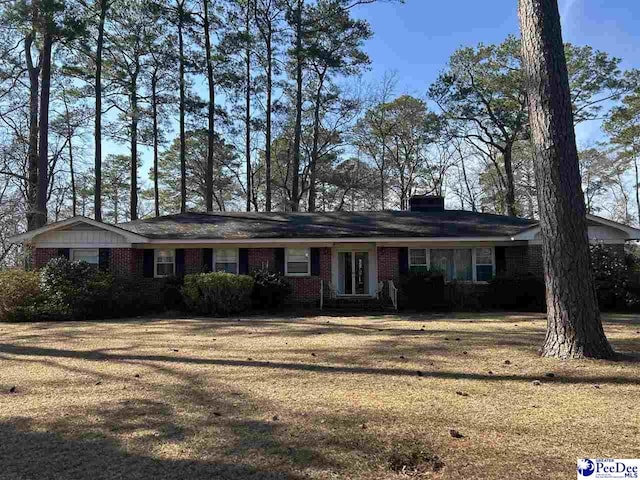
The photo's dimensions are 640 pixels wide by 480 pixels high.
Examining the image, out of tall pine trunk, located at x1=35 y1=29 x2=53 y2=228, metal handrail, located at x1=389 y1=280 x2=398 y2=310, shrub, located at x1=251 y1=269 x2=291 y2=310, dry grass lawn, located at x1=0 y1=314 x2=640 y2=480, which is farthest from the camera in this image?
tall pine trunk, located at x1=35 y1=29 x2=53 y2=228

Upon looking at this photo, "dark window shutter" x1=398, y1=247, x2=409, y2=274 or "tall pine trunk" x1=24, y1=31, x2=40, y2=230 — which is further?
"tall pine trunk" x1=24, y1=31, x2=40, y2=230

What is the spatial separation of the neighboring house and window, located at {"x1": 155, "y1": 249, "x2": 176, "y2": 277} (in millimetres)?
35

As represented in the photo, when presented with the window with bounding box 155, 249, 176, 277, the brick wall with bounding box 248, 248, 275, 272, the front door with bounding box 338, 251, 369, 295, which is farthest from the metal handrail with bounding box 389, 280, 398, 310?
the window with bounding box 155, 249, 176, 277

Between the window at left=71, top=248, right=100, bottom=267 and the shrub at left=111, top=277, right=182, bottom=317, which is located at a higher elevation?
the window at left=71, top=248, right=100, bottom=267

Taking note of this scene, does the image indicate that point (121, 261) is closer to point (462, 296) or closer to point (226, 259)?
point (226, 259)

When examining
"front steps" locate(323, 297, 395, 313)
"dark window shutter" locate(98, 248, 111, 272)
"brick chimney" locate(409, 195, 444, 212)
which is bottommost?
"front steps" locate(323, 297, 395, 313)

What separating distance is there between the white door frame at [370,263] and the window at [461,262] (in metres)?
1.34

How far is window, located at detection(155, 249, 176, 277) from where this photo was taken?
679 inches

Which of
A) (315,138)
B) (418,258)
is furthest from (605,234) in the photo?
(315,138)

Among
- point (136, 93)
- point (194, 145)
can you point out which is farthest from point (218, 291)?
point (194, 145)

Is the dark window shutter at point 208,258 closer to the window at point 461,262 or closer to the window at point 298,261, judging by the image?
the window at point 298,261

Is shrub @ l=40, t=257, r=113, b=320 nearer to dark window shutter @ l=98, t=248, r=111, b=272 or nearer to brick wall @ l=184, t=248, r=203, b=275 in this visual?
dark window shutter @ l=98, t=248, r=111, b=272

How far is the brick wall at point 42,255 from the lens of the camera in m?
16.4

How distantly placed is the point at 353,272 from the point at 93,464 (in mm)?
14690
